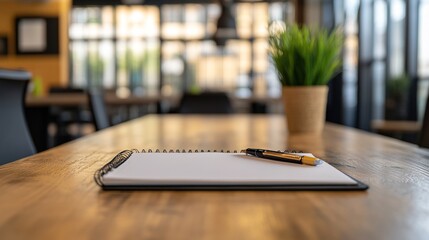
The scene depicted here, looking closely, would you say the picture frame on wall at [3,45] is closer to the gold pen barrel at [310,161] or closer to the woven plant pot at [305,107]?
the woven plant pot at [305,107]

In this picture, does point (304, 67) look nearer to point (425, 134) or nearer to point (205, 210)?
point (425, 134)

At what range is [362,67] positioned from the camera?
20.8 feet

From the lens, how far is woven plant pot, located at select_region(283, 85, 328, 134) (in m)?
1.50

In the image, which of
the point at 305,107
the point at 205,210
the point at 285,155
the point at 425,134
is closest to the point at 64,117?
the point at 305,107

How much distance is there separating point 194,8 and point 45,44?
10.3 feet

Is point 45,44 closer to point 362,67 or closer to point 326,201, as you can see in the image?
point 362,67

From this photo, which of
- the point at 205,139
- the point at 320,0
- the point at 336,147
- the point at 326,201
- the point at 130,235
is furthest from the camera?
the point at 320,0

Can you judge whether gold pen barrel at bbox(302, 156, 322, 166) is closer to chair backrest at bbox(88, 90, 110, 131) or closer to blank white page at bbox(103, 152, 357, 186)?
blank white page at bbox(103, 152, 357, 186)

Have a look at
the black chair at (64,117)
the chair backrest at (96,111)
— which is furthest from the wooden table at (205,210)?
the black chair at (64,117)

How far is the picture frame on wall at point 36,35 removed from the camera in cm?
1028

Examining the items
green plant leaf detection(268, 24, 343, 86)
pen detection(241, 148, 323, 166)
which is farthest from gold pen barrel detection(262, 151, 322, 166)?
green plant leaf detection(268, 24, 343, 86)

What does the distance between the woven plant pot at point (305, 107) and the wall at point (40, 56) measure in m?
9.39

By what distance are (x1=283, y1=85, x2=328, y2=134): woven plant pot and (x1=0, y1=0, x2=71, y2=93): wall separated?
9.39 metres

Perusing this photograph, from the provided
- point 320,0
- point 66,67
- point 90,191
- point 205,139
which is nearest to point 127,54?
point 66,67
